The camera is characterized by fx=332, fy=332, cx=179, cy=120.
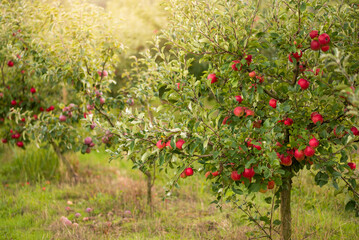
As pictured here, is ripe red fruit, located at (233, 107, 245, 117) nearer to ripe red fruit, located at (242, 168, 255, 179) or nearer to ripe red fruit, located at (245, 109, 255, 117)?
ripe red fruit, located at (245, 109, 255, 117)

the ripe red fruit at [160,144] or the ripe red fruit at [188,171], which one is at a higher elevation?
the ripe red fruit at [160,144]

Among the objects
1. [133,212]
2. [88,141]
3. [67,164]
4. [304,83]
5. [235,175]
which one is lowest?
[133,212]

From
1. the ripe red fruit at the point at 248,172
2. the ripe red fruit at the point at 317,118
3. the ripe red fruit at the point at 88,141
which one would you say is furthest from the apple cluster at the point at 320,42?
the ripe red fruit at the point at 88,141

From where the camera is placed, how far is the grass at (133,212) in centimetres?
361

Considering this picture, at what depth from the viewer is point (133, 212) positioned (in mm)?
4227

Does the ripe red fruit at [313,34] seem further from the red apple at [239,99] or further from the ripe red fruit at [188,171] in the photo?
the ripe red fruit at [188,171]

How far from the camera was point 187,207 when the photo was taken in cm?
463

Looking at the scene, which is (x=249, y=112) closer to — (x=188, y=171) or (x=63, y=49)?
(x=188, y=171)

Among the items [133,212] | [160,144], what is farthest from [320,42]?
[133,212]

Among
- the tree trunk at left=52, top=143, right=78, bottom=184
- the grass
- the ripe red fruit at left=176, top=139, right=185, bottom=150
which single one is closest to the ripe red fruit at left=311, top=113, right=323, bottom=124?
the ripe red fruit at left=176, top=139, right=185, bottom=150

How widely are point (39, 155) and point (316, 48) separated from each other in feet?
18.3

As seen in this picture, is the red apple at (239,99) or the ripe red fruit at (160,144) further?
the red apple at (239,99)

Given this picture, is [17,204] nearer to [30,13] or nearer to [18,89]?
[18,89]

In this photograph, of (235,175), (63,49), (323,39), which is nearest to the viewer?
(323,39)
